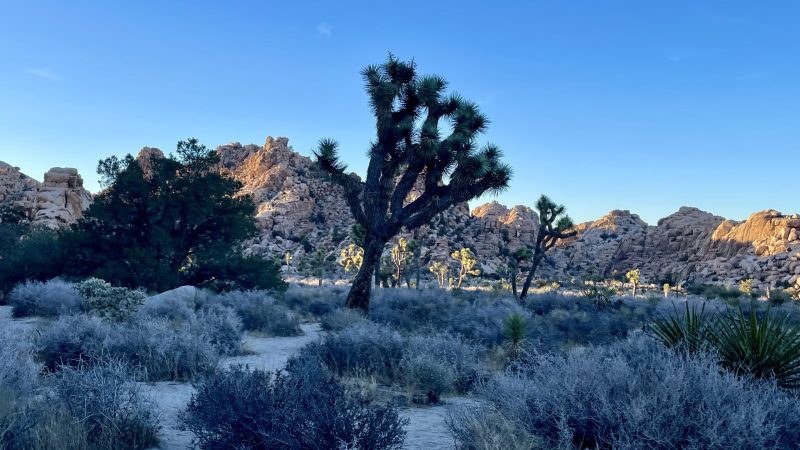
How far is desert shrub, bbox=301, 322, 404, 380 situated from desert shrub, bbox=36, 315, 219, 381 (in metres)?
1.87

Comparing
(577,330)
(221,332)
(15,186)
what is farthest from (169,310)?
(15,186)

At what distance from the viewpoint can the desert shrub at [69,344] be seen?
29.8 ft

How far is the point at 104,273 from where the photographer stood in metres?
22.7

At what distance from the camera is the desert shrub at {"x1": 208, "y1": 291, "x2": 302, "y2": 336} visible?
1658cm

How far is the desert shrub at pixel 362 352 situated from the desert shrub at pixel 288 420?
4.08 meters

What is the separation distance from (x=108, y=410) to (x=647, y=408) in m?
4.70

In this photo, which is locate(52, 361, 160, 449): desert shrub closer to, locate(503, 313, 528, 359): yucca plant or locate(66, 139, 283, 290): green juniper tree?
locate(503, 313, 528, 359): yucca plant

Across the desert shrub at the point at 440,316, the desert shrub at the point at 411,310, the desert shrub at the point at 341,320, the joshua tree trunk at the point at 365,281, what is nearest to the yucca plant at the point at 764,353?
the desert shrub at the point at 440,316

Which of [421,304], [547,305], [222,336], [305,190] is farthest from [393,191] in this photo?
[305,190]

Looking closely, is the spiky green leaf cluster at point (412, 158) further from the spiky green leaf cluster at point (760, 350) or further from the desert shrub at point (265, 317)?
the spiky green leaf cluster at point (760, 350)

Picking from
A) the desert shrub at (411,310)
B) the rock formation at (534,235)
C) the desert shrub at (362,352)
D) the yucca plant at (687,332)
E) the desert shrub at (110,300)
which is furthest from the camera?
the rock formation at (534,235)

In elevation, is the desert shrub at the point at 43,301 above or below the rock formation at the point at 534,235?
below

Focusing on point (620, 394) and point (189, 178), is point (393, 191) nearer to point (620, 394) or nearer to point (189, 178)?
point (189, 178)

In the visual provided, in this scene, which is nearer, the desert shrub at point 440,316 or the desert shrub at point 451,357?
the desert shrub at point 451,357
